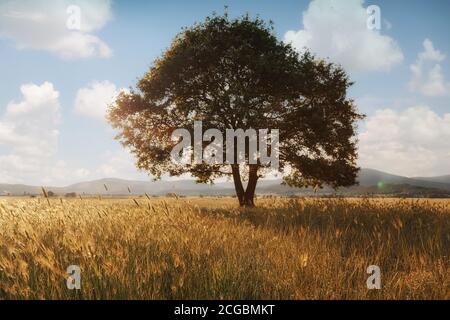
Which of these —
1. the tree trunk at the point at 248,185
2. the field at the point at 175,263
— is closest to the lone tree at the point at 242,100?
the tree trunk at the point at 248,185

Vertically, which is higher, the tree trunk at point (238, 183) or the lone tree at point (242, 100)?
the lone tree at point (242, 100)

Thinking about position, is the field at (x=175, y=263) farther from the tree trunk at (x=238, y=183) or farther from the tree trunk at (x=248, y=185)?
the tree trunk at (x=238, y=183)

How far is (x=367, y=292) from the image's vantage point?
4.42 metres

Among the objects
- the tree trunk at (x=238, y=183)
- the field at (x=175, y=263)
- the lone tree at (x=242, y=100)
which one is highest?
the lone tree at (x=242, y=100)

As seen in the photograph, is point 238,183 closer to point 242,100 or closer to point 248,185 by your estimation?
point 248,185

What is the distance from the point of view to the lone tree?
22.4 meters

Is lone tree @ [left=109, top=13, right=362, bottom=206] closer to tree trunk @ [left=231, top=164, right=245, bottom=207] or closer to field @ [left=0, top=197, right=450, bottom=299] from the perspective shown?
tree trunk @ [left=231, top=164, right=245, bottom=207]

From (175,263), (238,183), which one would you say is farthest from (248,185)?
(175,263)

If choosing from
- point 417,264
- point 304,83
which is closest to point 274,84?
point 304,83

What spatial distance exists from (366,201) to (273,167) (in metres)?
11.2

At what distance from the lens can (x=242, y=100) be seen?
70.5ft

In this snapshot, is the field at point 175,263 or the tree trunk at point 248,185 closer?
the field at point 175,263

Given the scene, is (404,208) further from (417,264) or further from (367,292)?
(367,292)

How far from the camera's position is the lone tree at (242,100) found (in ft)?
73.4
